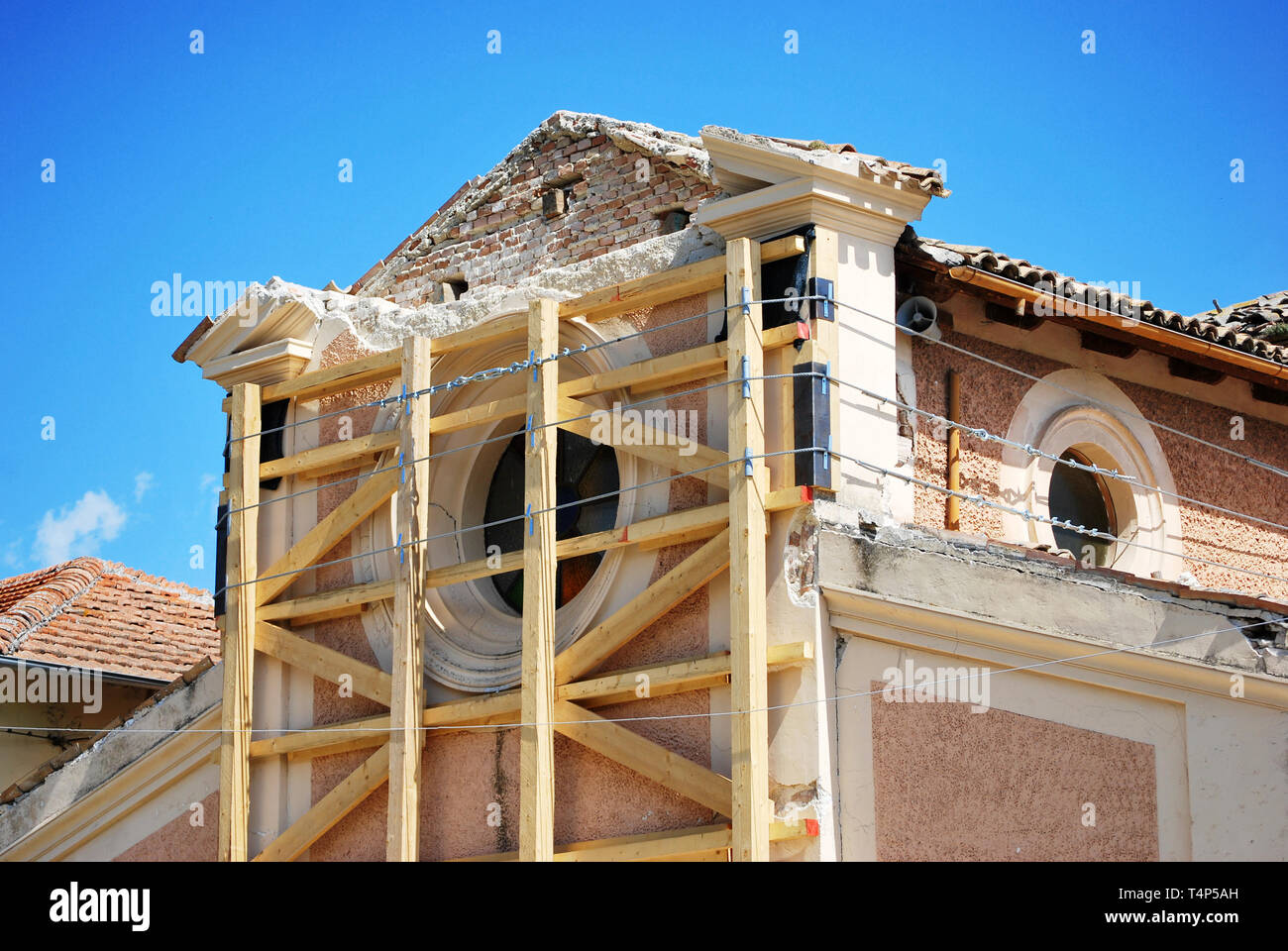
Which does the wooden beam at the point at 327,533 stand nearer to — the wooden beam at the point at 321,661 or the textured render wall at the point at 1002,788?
the wooden beam at the point at 321,661

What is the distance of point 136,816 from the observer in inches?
491

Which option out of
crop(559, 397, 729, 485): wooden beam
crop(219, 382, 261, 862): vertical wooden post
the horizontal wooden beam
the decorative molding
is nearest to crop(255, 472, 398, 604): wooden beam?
crop(219, 382, 261, 862): vertical wooden post

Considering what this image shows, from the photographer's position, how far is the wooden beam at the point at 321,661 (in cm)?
1104

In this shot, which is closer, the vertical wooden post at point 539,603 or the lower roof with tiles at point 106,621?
the vertical wooden post at point 539,603

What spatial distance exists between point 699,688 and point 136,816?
4.96 m

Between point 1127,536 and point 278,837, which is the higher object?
point 1127,536

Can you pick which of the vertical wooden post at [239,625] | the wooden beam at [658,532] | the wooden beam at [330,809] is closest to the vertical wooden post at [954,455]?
the wooden beam at [658,532]

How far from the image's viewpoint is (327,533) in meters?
11.7

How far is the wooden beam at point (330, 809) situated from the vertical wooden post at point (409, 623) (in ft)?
0.68

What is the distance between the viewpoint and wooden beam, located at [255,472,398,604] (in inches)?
450

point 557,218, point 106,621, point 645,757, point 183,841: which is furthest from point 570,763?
point 106,621

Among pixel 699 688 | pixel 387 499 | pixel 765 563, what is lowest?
pixel 699 688
